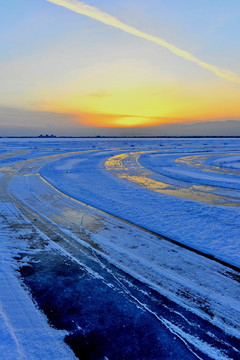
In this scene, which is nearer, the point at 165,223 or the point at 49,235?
the point at 49,235

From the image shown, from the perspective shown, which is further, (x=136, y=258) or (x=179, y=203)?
(x=179, y=203)

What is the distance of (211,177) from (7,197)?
28.6ft

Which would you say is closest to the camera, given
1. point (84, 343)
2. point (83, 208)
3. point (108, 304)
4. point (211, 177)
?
point (84, 343)

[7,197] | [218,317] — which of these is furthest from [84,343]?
[7,197]

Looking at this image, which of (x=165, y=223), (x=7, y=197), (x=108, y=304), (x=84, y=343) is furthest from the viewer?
(x=7, y=197)

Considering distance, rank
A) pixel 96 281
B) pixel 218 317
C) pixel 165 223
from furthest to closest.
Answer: pixel 165 223
pixel 96 281
pixel 218 317

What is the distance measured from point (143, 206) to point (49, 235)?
2.89 metres

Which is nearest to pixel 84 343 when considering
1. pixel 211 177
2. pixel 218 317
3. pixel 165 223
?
pixel 218 317

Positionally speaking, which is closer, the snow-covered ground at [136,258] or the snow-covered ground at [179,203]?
the snow-covered ground at [136,258]

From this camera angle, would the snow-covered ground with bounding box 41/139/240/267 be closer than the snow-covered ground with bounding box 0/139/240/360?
No

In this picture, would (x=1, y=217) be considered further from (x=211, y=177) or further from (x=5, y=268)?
(x=211, y=177)

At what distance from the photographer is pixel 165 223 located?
17.7 feet

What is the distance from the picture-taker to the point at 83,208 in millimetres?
6578

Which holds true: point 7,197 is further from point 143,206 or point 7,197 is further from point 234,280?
point 234,280
